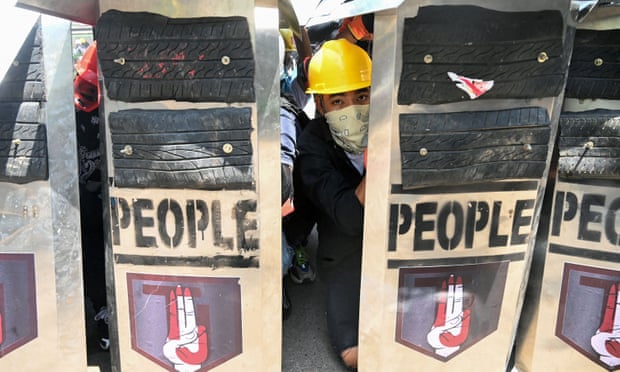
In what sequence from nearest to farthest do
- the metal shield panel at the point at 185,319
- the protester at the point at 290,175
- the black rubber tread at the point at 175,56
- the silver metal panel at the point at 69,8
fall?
the silver metal panel at the point at 69,8
the black rubber tread at the point at 175,56
the metal shield panel at the point at 185,319
the protester at the point at 290,175

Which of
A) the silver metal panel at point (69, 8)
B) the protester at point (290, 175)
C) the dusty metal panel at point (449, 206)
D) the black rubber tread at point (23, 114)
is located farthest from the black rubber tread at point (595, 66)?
the black rubber tread at point (23, 114)

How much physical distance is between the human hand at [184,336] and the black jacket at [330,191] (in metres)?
0.65

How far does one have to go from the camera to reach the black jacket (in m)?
1.88

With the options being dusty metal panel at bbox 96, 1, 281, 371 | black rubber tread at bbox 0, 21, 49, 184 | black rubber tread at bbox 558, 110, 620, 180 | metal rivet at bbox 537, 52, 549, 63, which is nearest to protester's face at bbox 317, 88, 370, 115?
dusty metal panel at bbox 96, 1, 281, 371

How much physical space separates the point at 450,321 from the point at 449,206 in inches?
18.0

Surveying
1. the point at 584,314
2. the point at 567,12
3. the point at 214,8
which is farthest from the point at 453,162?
the point at 214,8

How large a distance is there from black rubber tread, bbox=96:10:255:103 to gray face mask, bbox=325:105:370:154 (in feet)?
1.52

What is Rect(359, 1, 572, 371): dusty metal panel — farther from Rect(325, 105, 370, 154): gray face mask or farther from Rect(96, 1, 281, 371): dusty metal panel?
Rect(96, 1, 281, 371): dusty metal panel

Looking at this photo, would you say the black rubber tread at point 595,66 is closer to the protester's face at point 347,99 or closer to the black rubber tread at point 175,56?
the protester's face at point 347,99

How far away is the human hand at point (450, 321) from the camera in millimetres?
1774

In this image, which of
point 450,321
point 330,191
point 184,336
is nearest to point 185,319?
point 184,336

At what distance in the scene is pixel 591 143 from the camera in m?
1.69

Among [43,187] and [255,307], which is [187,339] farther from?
[43,187]

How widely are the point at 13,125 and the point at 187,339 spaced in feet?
3.14
